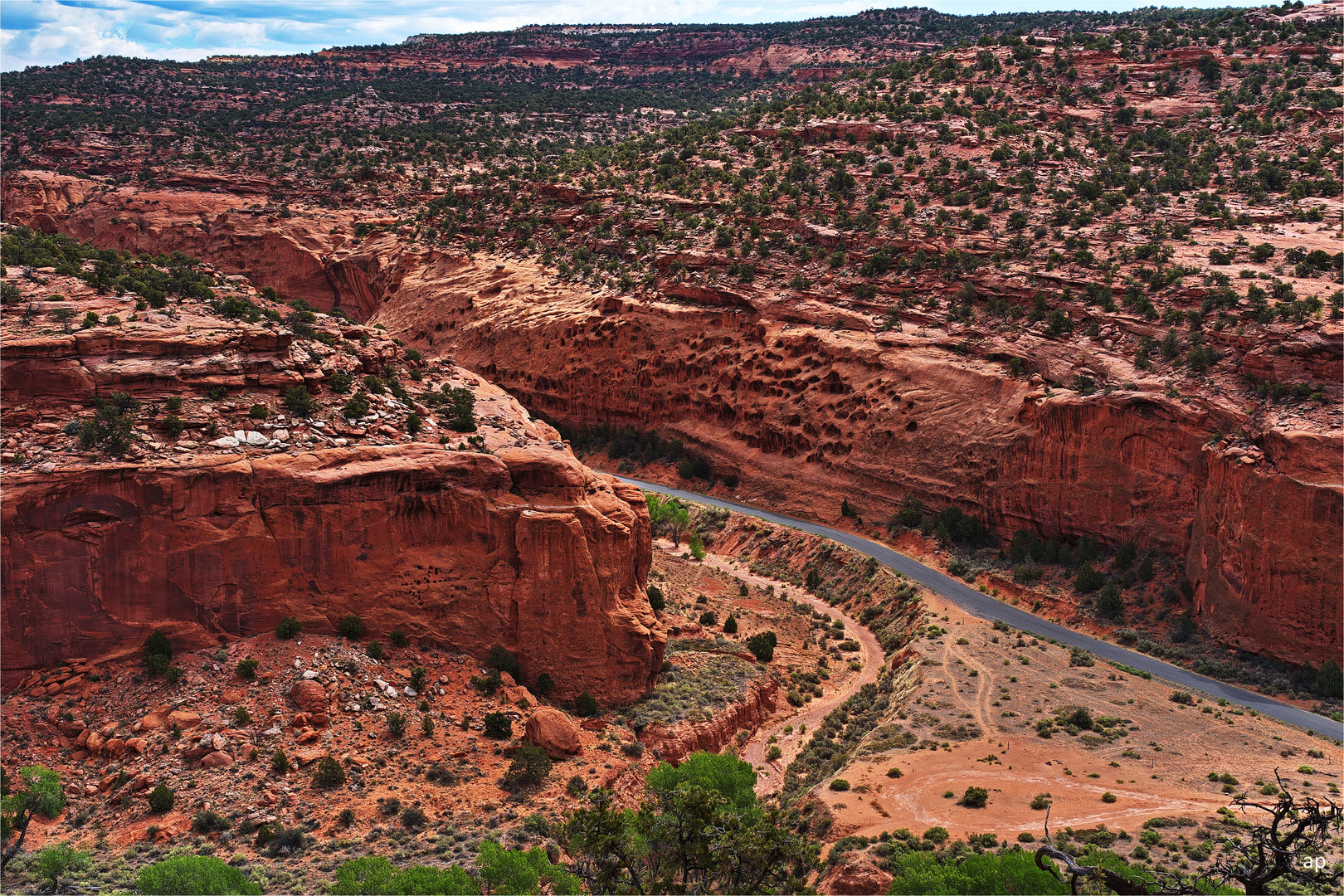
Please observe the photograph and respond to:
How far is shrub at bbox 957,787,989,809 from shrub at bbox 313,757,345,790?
17.2 metres

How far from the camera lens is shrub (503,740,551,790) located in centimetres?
2812

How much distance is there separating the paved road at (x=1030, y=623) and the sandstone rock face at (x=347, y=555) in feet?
66.1

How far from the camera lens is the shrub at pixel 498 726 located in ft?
97.0

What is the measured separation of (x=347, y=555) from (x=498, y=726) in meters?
6.74

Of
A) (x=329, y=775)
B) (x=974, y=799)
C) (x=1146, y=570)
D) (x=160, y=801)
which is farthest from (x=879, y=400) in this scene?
(x=160, y=801)

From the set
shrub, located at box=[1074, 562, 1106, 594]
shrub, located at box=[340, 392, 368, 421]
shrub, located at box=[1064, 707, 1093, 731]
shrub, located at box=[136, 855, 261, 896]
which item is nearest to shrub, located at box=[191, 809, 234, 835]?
shrub, located at box=[136, 855, 261, 896]

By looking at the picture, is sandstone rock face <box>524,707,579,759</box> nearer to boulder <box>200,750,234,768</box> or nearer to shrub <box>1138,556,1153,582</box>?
boulder <box>200,750,234,768</box>

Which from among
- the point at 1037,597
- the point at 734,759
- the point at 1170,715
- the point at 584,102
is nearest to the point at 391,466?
the point at 734,759

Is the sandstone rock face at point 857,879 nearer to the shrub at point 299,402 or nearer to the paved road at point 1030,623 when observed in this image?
the shrub at point 299,402

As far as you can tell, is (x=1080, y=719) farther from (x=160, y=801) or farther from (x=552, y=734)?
(x=160, y=801)

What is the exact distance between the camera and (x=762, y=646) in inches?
1677

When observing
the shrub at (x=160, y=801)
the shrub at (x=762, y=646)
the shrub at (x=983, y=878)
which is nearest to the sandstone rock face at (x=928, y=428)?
the shrub at (x=762, y=646)

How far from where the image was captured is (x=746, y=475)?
6391 centimetres

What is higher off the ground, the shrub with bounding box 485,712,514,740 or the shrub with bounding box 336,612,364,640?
the shrub with bounding box 336,612,364,640
